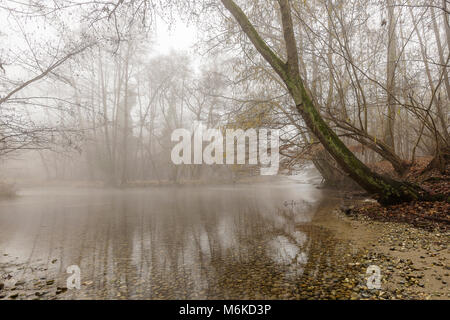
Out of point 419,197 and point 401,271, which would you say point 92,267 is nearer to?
point 401,271

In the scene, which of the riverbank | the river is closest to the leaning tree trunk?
the riverbank

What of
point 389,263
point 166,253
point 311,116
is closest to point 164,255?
point 166,253

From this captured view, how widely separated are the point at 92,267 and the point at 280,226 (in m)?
4.80

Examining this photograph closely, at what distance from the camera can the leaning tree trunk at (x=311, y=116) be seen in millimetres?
6141

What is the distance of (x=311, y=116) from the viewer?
6539 millimetres

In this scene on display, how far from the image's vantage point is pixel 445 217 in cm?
580

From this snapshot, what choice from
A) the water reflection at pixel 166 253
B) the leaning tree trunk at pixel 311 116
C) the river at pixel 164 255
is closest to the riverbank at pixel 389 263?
the river at pixel 164 255

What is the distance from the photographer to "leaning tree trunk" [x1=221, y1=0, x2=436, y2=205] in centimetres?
614

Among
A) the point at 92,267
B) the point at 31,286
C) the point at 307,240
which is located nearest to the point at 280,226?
the point at 307,240

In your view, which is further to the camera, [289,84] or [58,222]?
[58,222]

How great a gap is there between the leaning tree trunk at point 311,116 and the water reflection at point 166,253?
2.18 m

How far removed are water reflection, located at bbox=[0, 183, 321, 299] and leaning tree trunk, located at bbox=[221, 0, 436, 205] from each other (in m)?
2.18

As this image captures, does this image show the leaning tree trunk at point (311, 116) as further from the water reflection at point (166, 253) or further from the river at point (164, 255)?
the water reflection at point (166, 253)

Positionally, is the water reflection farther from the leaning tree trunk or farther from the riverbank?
the leaning tree trunk
